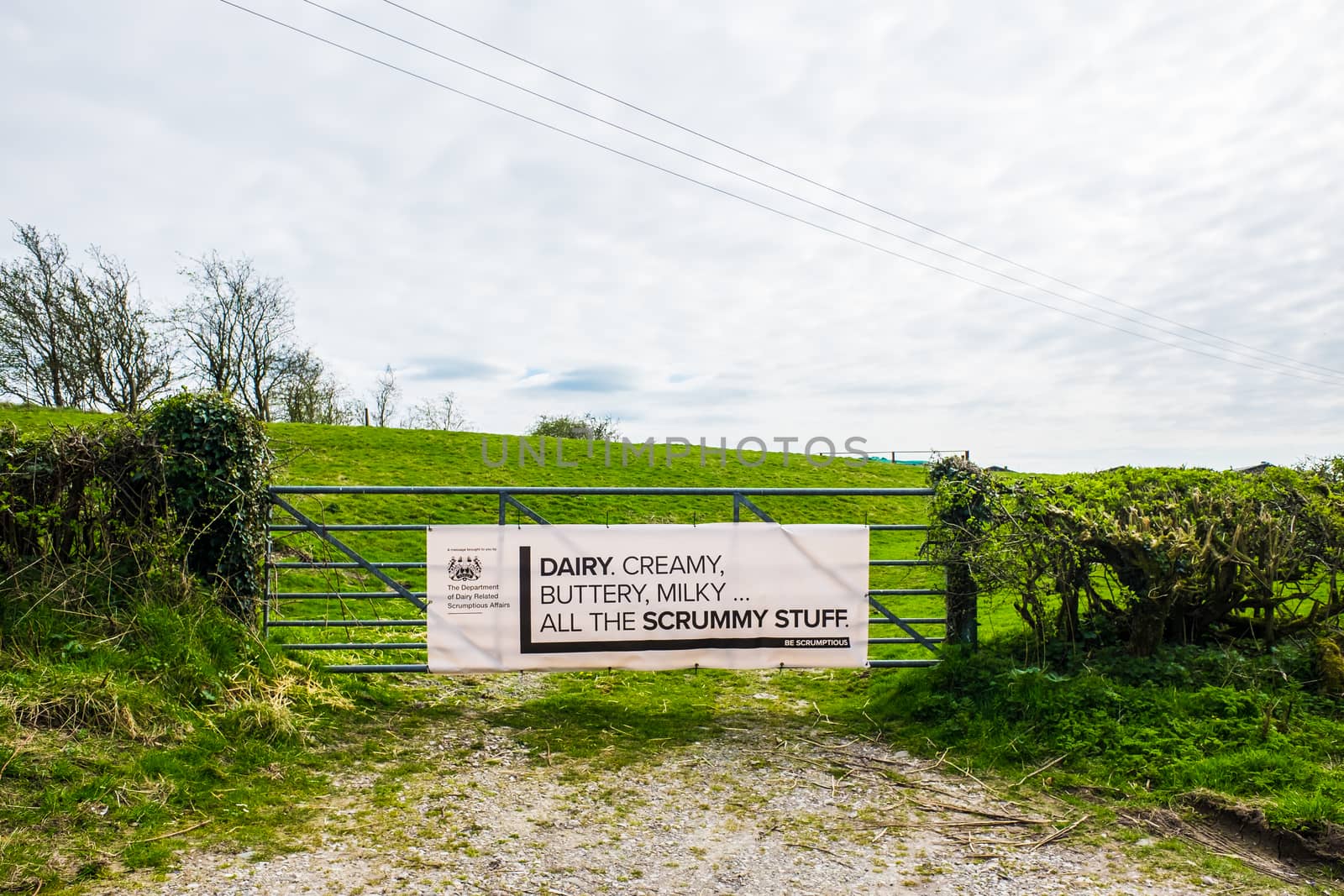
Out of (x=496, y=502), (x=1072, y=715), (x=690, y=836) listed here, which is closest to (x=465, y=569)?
(x=690, y=836)

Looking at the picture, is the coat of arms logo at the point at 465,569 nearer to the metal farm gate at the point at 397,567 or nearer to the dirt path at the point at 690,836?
the metal farm gate at the point at 397,567

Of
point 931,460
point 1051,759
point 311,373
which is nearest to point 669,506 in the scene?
point 931,460

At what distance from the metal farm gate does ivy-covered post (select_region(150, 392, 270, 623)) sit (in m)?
0.21

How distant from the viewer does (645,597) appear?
22.0 feet

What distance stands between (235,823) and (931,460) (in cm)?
585

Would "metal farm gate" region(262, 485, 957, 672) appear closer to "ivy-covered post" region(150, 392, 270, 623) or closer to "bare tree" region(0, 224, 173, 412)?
"ivy-covered post" region(150, 392, 270, 623)

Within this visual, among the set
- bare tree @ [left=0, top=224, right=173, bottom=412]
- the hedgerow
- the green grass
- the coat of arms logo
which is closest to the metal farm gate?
the green grass

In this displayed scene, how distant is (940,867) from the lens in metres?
3.95

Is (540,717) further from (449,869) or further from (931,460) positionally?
(931,460)

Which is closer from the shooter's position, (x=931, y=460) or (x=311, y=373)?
(x=931, y=460)

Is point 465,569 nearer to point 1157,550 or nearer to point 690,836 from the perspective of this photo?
point 690,836

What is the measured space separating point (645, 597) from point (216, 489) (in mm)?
3724

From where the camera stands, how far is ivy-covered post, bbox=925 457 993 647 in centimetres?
667

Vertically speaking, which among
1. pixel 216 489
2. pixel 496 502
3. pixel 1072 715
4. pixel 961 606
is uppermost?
pixel 216 489
